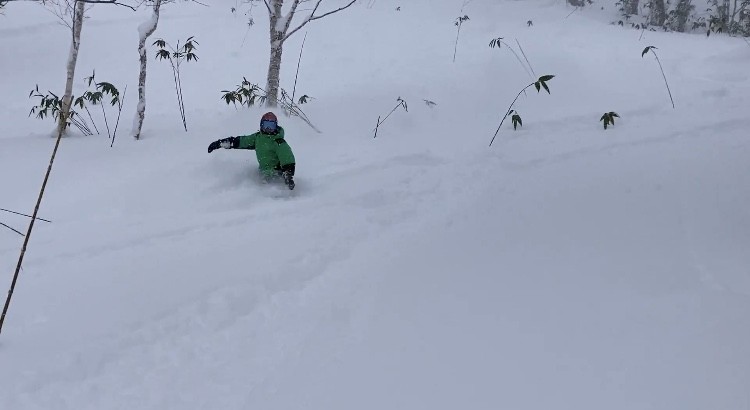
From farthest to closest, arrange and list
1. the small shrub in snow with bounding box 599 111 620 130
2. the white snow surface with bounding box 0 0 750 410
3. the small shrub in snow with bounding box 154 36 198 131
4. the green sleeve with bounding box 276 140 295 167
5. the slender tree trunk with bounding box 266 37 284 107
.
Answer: the slender tree trunk with bounding box 266 37 284 107 → the small shrub in snow with bounding box 154 36 198 131 → the small shrub in snow with bounding box 599 111 620 130 → the green sleeve with bounding box 276 140 295 167 → the white snow surface with bounding box 0 0 750 410

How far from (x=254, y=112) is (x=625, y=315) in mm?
4927

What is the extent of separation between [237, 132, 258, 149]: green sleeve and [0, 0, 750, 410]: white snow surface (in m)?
0.25

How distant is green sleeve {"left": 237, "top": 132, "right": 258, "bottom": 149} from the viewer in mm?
4570

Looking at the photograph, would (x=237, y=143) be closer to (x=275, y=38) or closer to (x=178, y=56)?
(x=275, y=38)

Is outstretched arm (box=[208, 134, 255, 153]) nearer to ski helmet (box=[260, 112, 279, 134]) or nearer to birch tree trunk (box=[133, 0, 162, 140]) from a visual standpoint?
ski helmet (box=[260, 112, 279, 134])

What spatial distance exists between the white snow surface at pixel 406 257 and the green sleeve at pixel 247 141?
0.25 m

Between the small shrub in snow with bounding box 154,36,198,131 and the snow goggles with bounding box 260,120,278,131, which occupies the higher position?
the small shrub in snow with bounding box 154,36,198,131

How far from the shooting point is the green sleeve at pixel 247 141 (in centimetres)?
457

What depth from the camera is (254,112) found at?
6293 millimetres

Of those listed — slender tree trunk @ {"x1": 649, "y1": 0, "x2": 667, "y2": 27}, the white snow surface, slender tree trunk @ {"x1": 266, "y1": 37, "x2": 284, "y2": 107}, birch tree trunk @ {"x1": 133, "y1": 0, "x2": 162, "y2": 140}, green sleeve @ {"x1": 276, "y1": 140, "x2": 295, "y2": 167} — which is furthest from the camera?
slender tree trunk @ {"x1": 649, "y1": 0, "x2": 667, "y2": 27}

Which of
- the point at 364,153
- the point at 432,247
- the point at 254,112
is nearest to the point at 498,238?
the point at 432,247

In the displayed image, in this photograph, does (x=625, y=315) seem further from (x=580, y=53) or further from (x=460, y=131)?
(x=580, y=53)

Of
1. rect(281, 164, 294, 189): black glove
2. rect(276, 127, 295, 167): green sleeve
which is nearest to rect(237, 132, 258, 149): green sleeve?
rect(276, 127, 295, 167): green sleeve

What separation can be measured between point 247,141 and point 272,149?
0.29 meters
